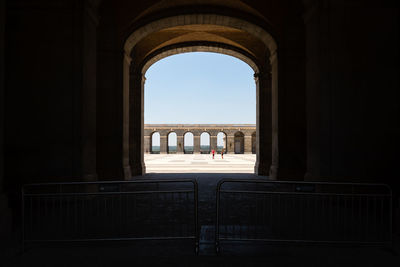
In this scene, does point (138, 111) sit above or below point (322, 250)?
above

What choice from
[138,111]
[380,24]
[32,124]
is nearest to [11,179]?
[32,124]

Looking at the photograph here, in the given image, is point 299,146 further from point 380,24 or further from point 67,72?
point 67,72

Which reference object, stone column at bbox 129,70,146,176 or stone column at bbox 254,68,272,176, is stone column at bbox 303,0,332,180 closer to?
stone column at bbox 254,68,272,176

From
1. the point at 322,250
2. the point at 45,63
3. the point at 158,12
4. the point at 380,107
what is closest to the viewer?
the point at 322,250

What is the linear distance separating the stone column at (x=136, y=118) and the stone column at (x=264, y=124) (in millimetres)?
6099

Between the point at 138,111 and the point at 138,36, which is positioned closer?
the point at 138,36

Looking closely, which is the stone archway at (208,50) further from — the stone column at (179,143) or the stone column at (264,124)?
the stone column at (179,143)

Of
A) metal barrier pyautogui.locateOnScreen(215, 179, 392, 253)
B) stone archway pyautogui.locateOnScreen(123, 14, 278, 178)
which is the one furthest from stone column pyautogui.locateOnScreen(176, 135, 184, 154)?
metal barrier pyautogui.locateOnScreen(215, 179, 392, 253)

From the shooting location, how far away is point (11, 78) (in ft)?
21.1

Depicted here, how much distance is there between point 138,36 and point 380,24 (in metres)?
8.70

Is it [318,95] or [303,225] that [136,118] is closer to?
[318,95]

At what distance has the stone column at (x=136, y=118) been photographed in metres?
13.2

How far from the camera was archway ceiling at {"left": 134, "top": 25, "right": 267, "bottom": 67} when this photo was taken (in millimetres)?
13625

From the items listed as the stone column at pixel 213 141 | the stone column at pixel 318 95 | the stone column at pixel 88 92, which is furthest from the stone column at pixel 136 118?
the stone column at pixel 213 141
